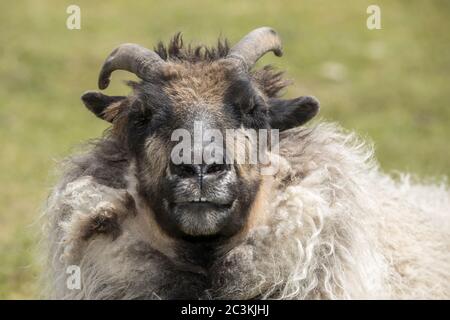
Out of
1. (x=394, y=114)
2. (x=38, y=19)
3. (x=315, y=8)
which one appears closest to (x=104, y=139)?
(x=394, y=114)

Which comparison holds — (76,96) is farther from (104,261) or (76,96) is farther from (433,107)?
(104,261)

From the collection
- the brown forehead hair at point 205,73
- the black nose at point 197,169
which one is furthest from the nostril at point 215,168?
the brown forehead hair at point 205,73

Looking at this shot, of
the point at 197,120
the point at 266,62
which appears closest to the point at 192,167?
the point at 197,120

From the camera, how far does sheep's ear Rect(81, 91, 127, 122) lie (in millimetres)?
7663

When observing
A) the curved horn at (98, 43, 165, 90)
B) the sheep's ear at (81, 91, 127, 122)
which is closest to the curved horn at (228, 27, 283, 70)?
the curved horn at (98, 43, 165, 90)

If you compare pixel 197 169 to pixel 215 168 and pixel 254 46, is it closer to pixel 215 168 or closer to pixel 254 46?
pixel 215 168

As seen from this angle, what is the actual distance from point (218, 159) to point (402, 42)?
749 inches

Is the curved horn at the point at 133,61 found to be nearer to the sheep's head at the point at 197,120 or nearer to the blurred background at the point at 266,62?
the sheep's head at the point at 197,120

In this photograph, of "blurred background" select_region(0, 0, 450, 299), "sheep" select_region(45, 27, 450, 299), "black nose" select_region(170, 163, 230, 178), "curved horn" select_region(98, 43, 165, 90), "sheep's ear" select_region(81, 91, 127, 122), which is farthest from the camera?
"blurred background" select_region(0, 0, 450, 299)

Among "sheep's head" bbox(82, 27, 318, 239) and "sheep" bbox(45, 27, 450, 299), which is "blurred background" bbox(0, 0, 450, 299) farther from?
"sheep's head" bbox(82, 27, 318, 239)

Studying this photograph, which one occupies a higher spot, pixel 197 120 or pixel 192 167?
pixel 197 120

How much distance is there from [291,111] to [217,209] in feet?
4.47

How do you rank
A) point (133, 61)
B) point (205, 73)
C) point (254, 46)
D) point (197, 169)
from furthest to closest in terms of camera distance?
point (254, 46)
point (133, 61)
point (205, 73)
point (197, 169)

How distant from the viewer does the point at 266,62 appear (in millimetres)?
21391
